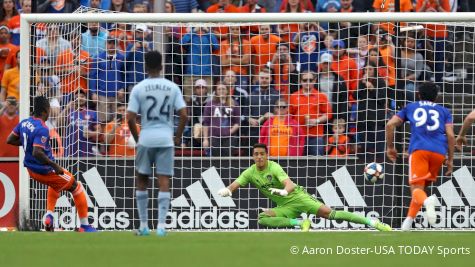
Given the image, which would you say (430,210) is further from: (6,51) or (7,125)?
(6,51)

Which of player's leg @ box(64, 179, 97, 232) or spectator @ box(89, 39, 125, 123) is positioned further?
spectator @ box(89, 39, 125, 123)

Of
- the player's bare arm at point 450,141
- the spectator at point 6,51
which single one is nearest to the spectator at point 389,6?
the player's bare arm at point 450,141

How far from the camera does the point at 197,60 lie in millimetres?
20609

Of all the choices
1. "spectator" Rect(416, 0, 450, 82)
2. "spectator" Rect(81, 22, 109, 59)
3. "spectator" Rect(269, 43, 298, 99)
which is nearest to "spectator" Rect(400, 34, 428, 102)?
"spectator" Rect(416, 0, 450, 82)

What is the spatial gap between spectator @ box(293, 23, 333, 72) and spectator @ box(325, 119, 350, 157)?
93cm

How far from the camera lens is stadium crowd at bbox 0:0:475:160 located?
20.3m

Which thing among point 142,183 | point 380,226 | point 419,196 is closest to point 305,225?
point 380,226

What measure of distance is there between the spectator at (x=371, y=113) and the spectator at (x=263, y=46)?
1.46 m

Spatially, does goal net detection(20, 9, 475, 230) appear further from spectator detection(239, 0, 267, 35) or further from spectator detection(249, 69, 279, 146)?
spectator detection(239, 0, 267, 35)

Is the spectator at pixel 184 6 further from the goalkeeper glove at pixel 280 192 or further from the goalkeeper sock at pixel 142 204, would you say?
the goalkeeper sock at pixel 142 204

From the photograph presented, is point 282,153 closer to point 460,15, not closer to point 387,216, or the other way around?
point 387,216

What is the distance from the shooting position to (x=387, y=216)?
2027 centimetres
